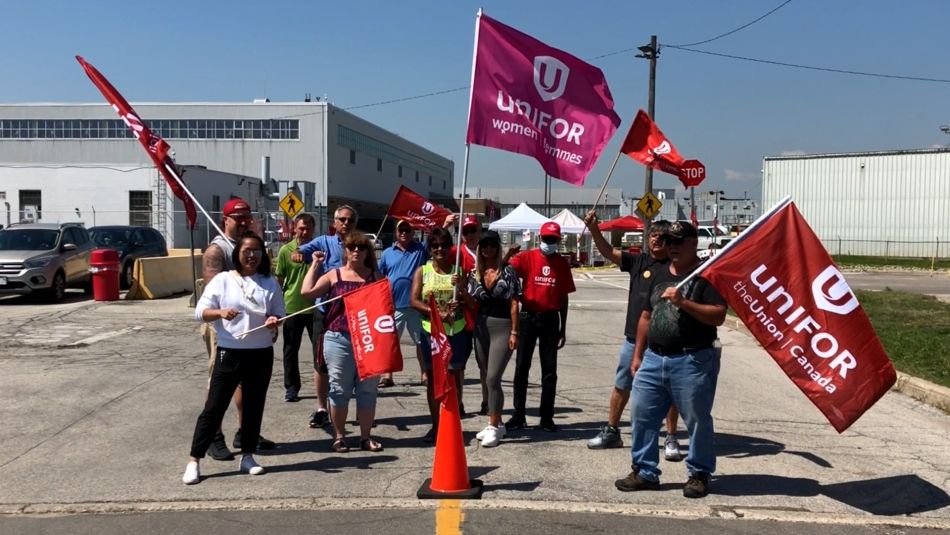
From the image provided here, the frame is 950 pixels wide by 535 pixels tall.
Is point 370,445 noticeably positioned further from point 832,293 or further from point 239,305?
point 832,293

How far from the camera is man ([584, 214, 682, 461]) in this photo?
238 inches

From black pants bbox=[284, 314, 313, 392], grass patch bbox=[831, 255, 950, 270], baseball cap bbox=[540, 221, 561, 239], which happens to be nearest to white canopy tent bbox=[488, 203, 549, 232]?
grass patch bbox=[831, 255, 950, 270]

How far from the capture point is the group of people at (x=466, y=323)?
5.28 meters

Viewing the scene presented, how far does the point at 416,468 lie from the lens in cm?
588

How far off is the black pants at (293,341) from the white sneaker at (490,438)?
213 cm

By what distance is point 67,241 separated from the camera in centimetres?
1878

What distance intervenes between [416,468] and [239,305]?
1735 mm

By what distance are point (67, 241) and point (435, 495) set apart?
16.6 m

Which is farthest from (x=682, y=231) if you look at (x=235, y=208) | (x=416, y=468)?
(x=235, y=208)

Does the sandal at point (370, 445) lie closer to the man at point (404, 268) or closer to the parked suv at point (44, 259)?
the man at point (404, 268)

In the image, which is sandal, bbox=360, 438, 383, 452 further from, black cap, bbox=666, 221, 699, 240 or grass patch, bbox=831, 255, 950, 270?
grass patch, bbox=831, 255, 950, 270

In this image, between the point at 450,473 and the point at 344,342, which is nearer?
the point at 450,473

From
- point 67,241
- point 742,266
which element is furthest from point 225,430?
point 67,241

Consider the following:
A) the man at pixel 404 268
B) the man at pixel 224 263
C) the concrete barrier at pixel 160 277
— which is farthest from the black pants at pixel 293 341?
the concrete barrier at pixel 160 277
